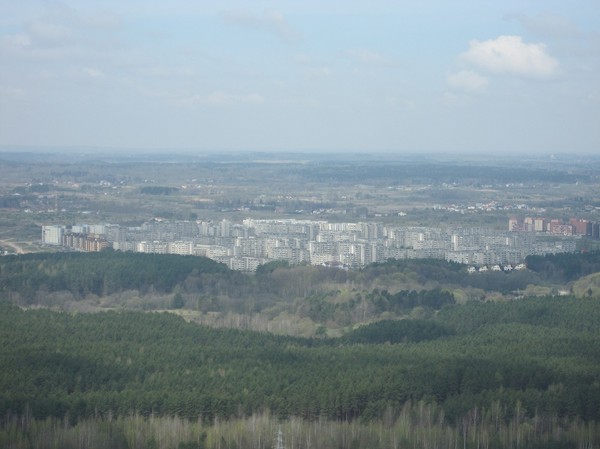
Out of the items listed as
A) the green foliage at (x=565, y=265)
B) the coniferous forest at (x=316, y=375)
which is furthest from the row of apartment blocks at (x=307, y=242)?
the coniferous forest at (x=316, y=375)

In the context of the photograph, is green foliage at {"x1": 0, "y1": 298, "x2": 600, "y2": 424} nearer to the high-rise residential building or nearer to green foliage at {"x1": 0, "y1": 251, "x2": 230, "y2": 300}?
green foliage at {"x1": 0, "y1": 251, "x2": 230, "y2": 300}

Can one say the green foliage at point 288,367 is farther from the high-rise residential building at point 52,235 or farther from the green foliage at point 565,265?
the high-rise residential building at point 52,235

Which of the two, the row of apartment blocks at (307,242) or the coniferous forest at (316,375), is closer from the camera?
the coniferous forest at (316,375)

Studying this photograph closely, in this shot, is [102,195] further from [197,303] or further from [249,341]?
[249,341]

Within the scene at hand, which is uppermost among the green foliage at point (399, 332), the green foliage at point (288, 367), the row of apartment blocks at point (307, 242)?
the green foliage at point (288, 367)

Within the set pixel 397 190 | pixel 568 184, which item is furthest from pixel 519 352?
pixel 568 184

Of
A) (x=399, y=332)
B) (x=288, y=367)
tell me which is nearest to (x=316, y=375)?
(x=288, y=367)

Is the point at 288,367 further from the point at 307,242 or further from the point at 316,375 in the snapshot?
the point at 307,242
